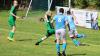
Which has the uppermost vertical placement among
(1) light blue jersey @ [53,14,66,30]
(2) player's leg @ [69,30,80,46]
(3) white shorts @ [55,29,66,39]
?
(1) light blue jersey @ [53,14,66,30]

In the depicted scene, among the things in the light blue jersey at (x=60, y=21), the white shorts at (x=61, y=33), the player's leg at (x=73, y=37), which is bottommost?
the player's leg at (x=73, y=37)

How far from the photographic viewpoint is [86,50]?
66.9 feet

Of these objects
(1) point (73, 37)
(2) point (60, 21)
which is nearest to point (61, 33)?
(2) point (60, 21)

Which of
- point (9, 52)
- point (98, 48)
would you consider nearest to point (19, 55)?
point (9, 52)

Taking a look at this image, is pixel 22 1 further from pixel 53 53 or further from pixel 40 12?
pixel 53 53

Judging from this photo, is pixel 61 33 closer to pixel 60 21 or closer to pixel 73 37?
pixel 60 21

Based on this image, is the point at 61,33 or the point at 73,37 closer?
the point at 61,33

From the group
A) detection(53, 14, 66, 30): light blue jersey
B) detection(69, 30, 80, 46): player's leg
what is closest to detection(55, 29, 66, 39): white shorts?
detection(53, 14, 66, 30): light blue jersey

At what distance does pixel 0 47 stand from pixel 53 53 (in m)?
3.01

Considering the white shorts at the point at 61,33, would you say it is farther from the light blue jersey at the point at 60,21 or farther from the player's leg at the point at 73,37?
the player's leg at the point at 73,37

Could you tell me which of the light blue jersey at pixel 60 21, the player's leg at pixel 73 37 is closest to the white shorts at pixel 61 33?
the light blue jersey at pixel 60 21

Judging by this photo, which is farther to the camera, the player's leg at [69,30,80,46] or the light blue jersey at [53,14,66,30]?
the player's leg at [69,30,80,46]

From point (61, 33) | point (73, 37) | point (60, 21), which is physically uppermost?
point (60, 21)

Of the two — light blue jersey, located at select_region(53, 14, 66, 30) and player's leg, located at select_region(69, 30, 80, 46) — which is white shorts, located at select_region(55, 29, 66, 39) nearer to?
light blue jersey, located at select_region(53, 14, 66, 30)
